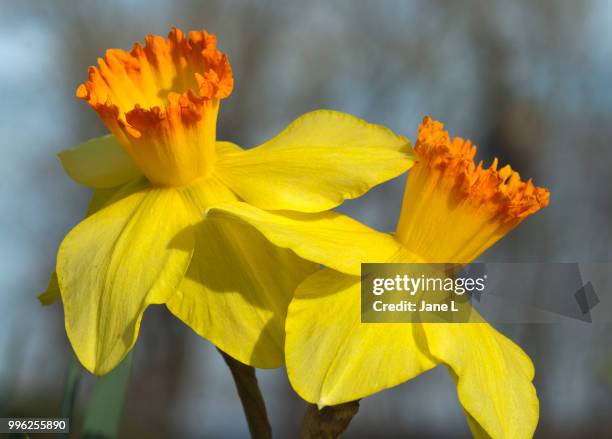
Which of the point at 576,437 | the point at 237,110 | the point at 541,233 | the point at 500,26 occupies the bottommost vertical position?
the point at 576,437

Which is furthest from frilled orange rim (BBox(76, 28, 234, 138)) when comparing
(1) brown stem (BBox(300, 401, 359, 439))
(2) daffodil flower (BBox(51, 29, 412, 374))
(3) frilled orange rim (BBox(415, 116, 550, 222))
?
(1) brown stem (BBox(300, 401, 359, 439))

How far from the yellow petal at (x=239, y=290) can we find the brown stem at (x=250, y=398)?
0.15 ft

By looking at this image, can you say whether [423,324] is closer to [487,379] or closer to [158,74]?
[487,379]

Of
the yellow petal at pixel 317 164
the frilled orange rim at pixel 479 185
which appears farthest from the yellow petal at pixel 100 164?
the frilled orange rim at pixel 479 185

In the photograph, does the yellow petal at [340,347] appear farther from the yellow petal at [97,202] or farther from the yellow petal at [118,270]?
the yellow petal at [97,202]

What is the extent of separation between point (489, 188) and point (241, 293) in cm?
27

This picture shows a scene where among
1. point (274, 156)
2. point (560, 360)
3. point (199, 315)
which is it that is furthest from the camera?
point (560, 360)

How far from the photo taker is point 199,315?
26.4 inches

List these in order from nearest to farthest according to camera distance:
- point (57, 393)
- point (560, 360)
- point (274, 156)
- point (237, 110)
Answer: point (274, 156), point (57, 393), point (560, 360), point (237, 110)

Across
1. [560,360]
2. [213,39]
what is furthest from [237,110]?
[213,39]

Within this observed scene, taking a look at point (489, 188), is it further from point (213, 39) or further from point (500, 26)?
point (500, 26)

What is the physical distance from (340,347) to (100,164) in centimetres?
42

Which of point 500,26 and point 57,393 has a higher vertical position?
point 500,26

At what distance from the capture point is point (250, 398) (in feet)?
2.29
